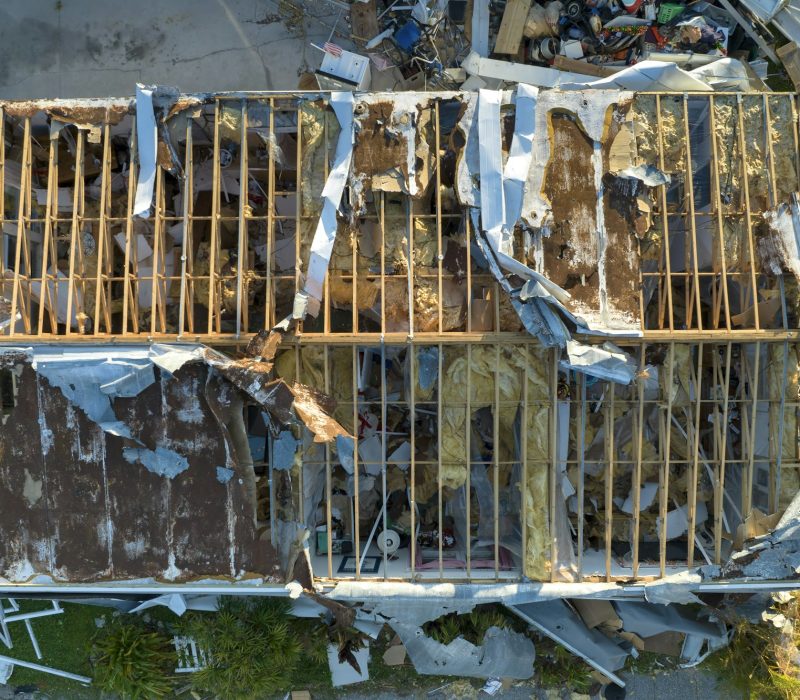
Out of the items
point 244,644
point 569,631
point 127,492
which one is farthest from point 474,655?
point 127,492

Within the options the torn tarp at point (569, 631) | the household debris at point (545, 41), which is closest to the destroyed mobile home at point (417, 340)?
the torn tarp at point (569, 631)

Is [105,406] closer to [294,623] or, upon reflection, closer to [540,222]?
[294,623]

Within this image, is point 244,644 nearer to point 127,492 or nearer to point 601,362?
point 127,492

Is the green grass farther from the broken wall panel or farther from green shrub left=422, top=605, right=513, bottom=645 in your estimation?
green shrub left=422, top=605, right=513, bottom=645

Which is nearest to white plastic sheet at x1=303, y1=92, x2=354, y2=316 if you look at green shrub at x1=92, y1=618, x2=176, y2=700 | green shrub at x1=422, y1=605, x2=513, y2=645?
green shrub at x1=422, y1=605, x2=513, y2=645

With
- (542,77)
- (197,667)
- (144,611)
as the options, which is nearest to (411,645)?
(197,667)

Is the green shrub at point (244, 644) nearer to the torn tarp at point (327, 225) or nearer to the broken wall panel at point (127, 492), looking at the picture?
the broken wall panel at point (127, 492)
